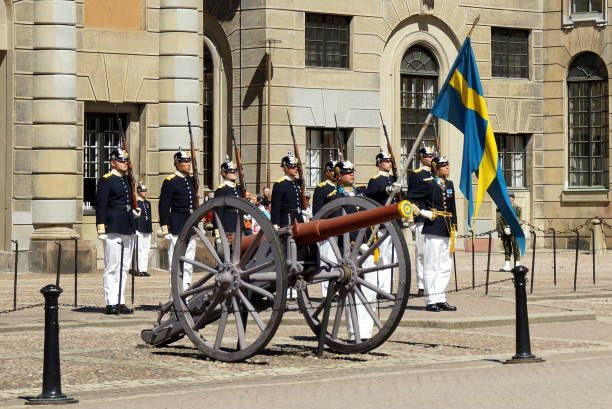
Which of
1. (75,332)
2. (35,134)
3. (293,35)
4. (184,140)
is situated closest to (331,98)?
(293,35)

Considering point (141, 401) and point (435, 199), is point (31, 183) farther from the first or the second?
point (141, 401)

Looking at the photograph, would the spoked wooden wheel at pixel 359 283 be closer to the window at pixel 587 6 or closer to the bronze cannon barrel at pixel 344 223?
the bronze cannon barrel at pixel 344 223

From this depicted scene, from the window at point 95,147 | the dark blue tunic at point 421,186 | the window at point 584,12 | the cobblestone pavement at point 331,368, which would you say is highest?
the window at point 584,12

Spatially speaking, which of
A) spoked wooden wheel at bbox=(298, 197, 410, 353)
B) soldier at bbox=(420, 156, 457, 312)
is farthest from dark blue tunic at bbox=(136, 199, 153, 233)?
spoked wooden wheel at bbox=(298, 197, 410, 353)

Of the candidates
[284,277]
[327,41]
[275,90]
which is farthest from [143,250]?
[284,277]

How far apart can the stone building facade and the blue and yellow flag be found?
6.99m

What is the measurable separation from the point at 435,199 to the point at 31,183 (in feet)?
31.1

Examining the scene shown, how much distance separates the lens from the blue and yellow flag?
625 inches

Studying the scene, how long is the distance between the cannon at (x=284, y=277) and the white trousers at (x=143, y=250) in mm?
12397

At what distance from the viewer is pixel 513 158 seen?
37.8 meters

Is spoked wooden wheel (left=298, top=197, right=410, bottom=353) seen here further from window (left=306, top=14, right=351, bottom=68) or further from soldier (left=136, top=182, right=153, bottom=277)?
window (left=306, top=14, right=351, bottom=68)

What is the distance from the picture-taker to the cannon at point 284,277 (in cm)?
1362

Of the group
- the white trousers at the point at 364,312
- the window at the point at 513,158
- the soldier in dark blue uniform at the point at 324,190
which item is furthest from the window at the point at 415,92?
the white trousers at the point at 364,312

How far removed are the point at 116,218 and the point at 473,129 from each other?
5002mm
